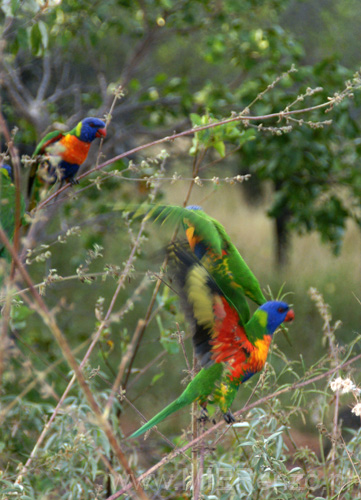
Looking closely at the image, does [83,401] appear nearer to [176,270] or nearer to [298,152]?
[176,270]

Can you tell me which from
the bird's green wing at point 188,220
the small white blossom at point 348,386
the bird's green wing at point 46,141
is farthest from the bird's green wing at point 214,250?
the bird's green wing at point 46,141

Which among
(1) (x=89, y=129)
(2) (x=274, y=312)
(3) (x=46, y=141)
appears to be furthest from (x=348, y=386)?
(3) (x=46, y=141)

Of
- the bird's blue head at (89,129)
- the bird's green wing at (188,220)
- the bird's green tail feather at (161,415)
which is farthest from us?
the bird's blue head at (89,129)

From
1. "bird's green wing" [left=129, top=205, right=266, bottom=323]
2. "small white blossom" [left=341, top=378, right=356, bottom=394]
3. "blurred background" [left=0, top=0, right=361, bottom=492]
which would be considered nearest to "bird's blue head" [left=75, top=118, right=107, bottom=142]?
"blurred background" [left=0, top=0, right=361, bottom=492]

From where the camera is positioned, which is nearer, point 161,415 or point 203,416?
point 161,415

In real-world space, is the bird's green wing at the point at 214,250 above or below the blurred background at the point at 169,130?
above

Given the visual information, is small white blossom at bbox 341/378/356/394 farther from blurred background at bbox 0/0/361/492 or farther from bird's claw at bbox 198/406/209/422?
blurred background at bbox 0/0/361/492

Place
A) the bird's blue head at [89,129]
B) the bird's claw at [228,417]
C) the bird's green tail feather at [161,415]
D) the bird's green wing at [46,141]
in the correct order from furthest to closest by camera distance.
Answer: the bird's green wing at [46,141] → the bird's blue head at [89,129] → the bird's claw at [228,417] → the bird's green tail feather at [161,415]

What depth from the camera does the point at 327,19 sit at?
5.27m

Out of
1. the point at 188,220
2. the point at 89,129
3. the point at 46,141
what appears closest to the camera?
the point at 188,220

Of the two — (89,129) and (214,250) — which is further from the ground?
(214,250)

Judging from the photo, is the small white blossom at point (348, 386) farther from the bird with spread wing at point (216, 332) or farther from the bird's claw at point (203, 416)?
the bird's claw at point (203, 416)

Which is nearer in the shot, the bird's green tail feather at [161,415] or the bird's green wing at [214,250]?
the bird's green wing at [214,250]

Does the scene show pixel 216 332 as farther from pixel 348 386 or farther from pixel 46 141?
pixel 46 141
